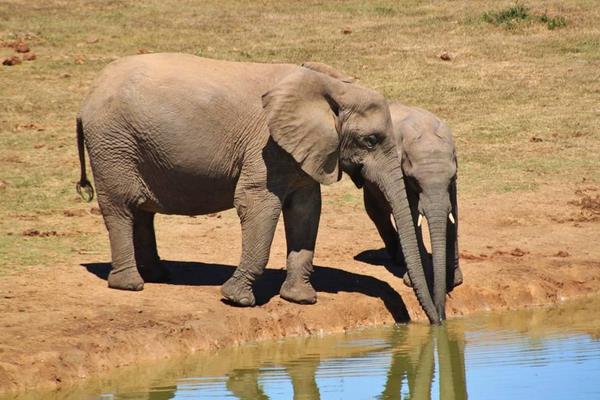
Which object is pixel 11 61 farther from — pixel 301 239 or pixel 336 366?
pixel 336 366

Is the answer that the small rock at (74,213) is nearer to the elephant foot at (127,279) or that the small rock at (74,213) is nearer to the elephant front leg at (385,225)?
the elephant front leg at (385,225)

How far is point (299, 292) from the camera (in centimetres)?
1414

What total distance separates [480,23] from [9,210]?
13.4m

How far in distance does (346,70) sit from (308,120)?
12.4 m

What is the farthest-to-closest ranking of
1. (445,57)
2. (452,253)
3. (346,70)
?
(445,57)
(346,70)
(452,253)

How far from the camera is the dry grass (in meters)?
19.5

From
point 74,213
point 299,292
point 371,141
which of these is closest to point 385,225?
point 299,292

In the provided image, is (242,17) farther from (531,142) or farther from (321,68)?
(321,68)

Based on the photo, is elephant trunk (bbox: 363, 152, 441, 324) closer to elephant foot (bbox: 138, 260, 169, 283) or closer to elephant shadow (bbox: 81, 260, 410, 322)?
elephant shadow (bbox: 81, 260, 410, 322)

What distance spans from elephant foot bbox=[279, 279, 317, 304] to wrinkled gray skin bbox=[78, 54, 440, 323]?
0.40 m

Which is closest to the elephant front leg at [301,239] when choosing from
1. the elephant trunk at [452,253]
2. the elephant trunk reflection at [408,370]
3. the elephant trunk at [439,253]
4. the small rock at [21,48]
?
the elephant trunk reflection at [408,370]

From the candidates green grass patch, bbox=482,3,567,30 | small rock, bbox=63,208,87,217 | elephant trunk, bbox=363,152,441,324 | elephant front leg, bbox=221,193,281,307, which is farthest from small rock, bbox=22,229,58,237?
green grass patch, bbox=482,3,567,30

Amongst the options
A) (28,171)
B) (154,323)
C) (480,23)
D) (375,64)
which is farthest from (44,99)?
(154,323)

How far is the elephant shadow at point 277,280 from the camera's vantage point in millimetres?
14633
